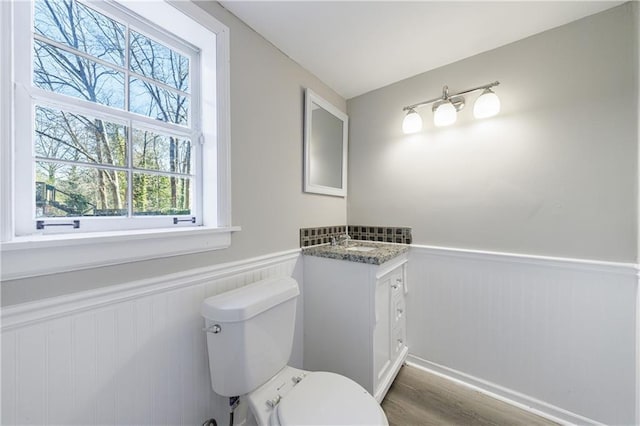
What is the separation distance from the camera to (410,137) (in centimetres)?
183

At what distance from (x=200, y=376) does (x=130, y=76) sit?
133cm

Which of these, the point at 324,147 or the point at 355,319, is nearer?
the point at 355,319

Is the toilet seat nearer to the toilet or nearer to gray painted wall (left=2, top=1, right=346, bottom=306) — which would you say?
the toilet

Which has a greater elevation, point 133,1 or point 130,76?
point 133,1

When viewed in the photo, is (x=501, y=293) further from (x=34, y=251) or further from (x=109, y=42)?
(x=109, y=42)

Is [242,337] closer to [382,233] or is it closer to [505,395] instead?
[382,233]

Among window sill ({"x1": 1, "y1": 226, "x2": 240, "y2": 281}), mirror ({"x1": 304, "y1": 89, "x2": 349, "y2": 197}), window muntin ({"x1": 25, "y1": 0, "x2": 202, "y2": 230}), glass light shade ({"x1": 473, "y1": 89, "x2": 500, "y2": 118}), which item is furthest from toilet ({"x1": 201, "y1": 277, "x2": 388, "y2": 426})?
→ glass light shade ({"x1": 473, "y1": 89, "x2": 500, "y2": 118})

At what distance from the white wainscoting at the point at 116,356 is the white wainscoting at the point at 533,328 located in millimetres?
1406

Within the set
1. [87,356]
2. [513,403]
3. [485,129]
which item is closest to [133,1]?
[87,356]

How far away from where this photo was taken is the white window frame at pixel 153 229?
26.6 inches

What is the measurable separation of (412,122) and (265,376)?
1.76m

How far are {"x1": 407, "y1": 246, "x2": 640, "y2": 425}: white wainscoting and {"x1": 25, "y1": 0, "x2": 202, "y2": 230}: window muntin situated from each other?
1.66 m

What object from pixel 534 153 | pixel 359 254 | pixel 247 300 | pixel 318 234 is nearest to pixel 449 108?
pixel 534 153

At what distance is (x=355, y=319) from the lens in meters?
1.42
